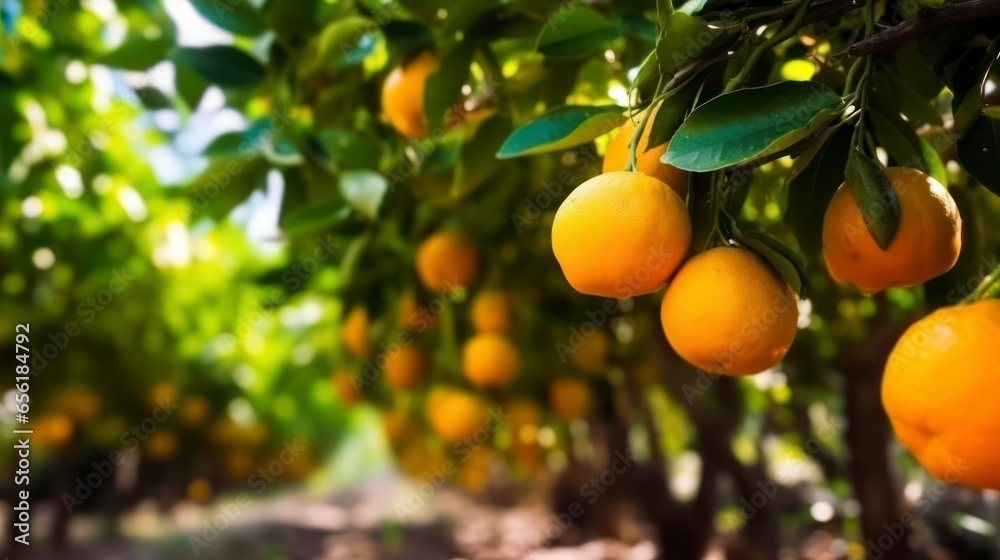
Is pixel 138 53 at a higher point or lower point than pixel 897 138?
higher

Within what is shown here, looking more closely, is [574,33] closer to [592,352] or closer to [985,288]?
[985,288]

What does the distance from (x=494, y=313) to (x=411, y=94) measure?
23.6 inches

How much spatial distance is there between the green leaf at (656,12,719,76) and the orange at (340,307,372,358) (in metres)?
0.94

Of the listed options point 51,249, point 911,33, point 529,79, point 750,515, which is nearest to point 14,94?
point 51,249

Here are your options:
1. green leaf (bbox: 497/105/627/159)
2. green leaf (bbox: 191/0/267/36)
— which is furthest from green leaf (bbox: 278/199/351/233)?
green leaf (bbox: 497/105/627/159)

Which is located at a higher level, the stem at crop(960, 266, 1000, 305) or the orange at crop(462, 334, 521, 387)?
the stem at crop(960, 266, 1000, 305)

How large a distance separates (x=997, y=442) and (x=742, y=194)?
289mm

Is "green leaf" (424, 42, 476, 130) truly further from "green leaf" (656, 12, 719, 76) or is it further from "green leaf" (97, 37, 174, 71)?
"green leaf" (97, 37, 174, 71)

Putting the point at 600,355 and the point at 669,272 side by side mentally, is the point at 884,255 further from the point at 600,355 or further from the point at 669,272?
the point at 600,355

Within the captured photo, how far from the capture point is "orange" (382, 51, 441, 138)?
2.79ft

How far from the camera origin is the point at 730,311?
0.46 metres

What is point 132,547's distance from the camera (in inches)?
136

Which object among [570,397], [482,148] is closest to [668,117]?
[482,148]

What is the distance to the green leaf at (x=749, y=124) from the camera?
437 mm
